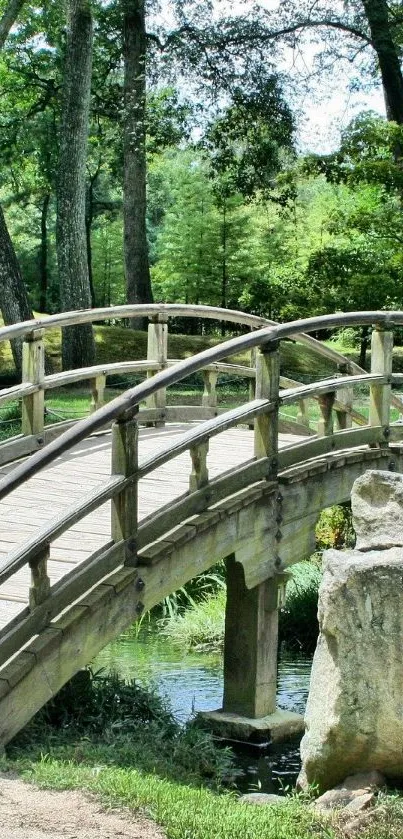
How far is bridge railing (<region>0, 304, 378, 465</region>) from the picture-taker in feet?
30.5

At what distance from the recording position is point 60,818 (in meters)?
5.12

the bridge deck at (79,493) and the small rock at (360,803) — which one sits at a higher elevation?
the bridge deck at (79,493)

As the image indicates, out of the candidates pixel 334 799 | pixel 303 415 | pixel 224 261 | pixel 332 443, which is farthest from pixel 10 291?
pixel 224 261

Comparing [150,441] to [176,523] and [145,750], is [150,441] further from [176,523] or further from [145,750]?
[145,750]

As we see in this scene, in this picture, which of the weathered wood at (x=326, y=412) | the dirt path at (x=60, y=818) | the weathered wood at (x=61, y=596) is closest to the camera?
the dirt path at (x=60, y=818)

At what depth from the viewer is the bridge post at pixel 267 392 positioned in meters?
8.70

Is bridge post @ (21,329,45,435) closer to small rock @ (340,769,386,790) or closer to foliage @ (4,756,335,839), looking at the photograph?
foliage @ (4,756,335,839)

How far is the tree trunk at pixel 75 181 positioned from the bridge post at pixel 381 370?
11311mm

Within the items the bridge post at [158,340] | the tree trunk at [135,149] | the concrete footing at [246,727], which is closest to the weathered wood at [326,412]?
the bridge post at [158,340]

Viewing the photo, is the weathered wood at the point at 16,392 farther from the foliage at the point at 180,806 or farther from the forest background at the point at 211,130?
the forest background at the point at 211,130

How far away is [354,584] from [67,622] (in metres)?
1.56

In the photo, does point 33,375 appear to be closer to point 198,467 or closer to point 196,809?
point 198,467

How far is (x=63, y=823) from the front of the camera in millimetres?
5074

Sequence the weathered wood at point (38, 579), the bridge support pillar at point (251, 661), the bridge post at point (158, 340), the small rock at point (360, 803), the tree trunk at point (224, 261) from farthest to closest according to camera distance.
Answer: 1. the tree trunk at point (224, 261)
2. the bridge post at point (158, 340)
3. the bridge support pillar at point (251, 661)
4. the weathered wood at point (38, 579)
5. the small rock at point (360, 803)
